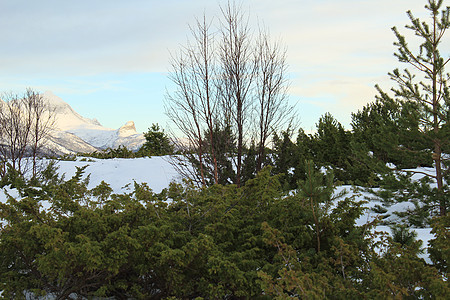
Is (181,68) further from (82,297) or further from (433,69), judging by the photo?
(82,297)

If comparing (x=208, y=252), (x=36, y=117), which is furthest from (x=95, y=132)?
(x=208, y=252)

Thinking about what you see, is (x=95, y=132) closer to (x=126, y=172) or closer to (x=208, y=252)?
(x=126, y=172)

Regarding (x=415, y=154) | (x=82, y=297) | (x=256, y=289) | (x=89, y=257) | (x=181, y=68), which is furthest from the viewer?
(x=181, y=68)

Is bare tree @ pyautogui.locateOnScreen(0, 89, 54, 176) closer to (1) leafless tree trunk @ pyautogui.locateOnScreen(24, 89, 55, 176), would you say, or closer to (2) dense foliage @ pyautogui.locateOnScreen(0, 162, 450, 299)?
(1) leafless tree trunk @ pyautogui.locateOnScreen(24, 89, 55, 176)

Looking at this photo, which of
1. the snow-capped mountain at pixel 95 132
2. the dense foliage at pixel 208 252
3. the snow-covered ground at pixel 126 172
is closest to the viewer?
the dense foliage at pixel 208 252

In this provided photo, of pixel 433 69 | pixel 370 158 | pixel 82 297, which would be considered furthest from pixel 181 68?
pixel 82 297

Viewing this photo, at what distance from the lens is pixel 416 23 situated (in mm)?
5832

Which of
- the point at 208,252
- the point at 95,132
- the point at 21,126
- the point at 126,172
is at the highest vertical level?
the point at 95,132

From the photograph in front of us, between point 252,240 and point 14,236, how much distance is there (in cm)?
218

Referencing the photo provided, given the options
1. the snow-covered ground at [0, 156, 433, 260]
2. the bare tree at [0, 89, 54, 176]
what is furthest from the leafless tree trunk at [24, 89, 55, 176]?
the snow-covered ground at [0, 156, 433, 260]

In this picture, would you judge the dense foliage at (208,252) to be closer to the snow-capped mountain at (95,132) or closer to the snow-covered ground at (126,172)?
the snow-covered ground at (126,172)

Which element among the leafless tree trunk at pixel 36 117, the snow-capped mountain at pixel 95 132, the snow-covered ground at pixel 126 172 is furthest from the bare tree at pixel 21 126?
the snow-capped mountain at pixel 95 132

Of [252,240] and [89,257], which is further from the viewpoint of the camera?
[252,240]

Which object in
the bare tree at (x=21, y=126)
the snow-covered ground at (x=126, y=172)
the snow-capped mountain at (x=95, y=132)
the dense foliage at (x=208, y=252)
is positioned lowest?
the dense foliage at (x=208, y=252)
